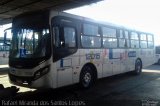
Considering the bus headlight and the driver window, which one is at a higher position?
the driver window

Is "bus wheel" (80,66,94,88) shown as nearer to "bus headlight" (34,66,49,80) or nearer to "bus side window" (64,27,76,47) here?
"bus side window" (64,27,76,47)

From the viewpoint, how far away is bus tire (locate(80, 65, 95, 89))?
9656 mm

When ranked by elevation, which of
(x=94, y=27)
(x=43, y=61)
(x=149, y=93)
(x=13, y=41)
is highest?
(x=94, y=27)

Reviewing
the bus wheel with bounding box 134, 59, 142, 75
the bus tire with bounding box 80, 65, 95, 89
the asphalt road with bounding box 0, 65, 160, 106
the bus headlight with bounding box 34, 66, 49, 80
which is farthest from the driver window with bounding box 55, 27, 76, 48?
the bus wheel with bounding box 134, 59, 142, 75

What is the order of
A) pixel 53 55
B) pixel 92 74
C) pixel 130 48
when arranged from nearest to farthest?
Result: pixel 53 55, pixel 92 74, pixel 130 48

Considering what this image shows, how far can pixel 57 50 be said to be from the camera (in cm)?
820

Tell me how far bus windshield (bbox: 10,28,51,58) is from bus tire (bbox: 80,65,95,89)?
7.79ft

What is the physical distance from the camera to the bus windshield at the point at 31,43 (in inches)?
312

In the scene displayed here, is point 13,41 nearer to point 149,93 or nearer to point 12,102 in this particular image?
point 12,102

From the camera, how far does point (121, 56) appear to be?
12.7 metres

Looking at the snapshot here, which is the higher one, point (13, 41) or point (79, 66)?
point (13, 41)

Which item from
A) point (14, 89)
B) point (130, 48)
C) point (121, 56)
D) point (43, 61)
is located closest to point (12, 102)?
point (14, 89)

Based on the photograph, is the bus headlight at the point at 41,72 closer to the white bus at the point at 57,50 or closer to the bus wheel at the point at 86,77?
the white bus at the point at 57,50

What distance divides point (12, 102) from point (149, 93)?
16.9 feet
